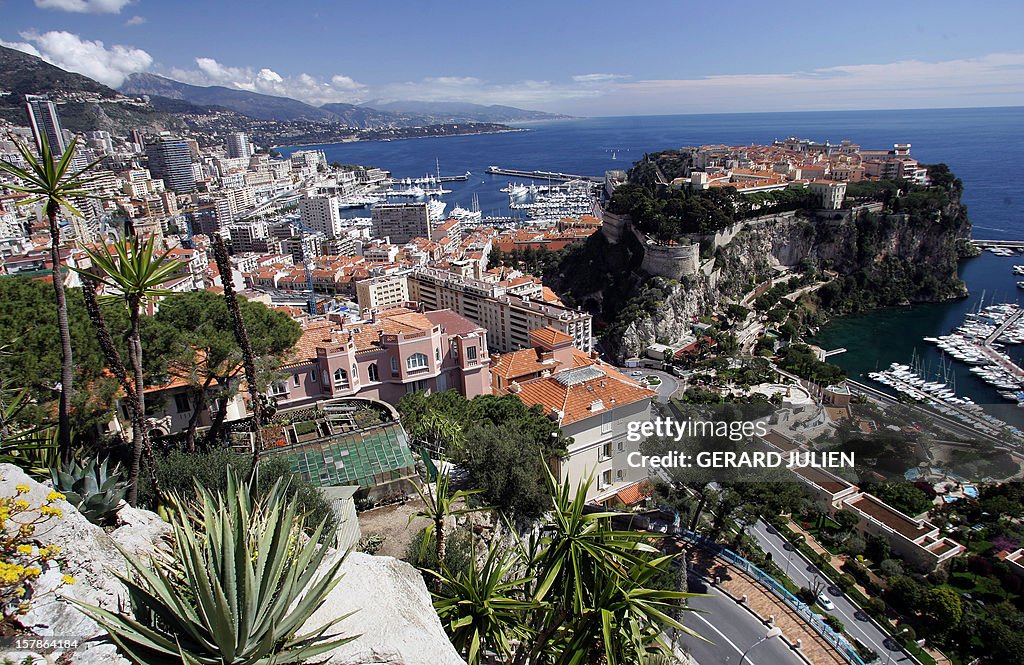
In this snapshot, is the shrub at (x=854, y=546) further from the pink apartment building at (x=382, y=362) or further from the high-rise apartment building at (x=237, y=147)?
the high-rise apartment building at (x=237, y=147)

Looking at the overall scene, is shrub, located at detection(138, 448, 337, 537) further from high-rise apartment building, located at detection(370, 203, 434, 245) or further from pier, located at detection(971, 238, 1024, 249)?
pier, located at detection(971, 238, 1024, 249)

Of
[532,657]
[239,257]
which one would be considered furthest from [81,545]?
[239,257]

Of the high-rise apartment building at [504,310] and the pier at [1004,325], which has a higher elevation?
the high-rise apartment building at [504,310]

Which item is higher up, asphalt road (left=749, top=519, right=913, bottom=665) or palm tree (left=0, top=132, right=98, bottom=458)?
palm tree (left=0, top=132, right=98, bottom=458)

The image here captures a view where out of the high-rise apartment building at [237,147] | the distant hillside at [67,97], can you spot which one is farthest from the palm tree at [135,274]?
the high-rise apartment building at [237,147]

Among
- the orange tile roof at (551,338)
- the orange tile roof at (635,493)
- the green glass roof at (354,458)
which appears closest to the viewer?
the green glass roof at (354,458)

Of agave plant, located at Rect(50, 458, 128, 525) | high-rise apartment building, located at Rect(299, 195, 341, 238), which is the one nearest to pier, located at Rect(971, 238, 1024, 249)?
high-rise apartment building, located at Rect(299, 195, 341, 238)
